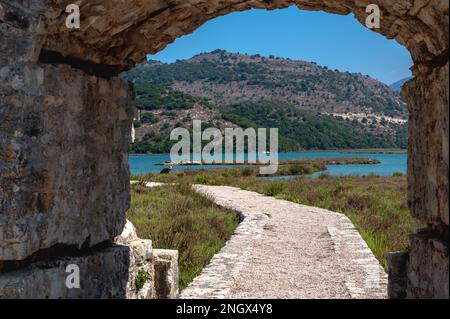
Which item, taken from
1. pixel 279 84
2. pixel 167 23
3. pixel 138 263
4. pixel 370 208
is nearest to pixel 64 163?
pixel 167 23

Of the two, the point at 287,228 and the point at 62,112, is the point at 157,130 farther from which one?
the point at 62,112

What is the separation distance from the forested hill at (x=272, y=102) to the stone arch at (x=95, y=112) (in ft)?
186

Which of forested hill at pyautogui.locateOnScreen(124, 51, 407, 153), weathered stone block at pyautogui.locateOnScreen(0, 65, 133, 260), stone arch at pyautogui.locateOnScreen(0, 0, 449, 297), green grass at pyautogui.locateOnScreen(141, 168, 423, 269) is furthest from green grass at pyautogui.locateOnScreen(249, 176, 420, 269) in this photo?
forested hill at pyautogui.locateOnScreen(124, 51, 407, 153)

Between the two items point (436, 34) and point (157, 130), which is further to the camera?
point (157, 130)

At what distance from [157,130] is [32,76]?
207 ft

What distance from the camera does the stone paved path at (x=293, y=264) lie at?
533 cm

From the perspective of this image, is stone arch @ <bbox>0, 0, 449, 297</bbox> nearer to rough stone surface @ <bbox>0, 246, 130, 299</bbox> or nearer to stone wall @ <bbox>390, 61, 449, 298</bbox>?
stone wall @ <bbox>390, 61, 449, 298</bbox>

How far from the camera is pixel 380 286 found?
529cm

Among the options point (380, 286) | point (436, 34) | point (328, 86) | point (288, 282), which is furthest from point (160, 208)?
point (328, 86)

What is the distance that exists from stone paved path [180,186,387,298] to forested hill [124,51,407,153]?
51454mm

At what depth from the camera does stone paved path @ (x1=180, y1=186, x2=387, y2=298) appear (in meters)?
5.33

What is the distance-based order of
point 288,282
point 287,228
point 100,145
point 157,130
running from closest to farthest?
point 100,145, point 288,282, point 287,228, point 157,130

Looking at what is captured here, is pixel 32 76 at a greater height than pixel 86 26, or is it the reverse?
pixel 86 26

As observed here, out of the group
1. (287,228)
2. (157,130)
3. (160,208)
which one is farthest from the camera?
(157,130)
